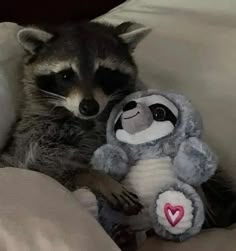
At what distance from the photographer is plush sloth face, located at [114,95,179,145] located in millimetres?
1178

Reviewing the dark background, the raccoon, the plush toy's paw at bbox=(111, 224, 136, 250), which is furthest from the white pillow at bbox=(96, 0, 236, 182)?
the plush toy's paw at bbox=(111, 224, 136, 250)

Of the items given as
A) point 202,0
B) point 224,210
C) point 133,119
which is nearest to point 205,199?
point 224,210

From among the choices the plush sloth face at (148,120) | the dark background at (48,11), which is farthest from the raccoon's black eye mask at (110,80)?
the dark background at (48,11)

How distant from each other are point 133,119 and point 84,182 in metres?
0.14

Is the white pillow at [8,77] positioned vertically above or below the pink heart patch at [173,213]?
above

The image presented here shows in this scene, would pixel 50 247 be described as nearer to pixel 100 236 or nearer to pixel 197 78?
pixel 100 236

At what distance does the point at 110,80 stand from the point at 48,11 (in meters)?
0.53

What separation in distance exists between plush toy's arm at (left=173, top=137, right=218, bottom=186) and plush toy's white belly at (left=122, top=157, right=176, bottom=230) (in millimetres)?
24

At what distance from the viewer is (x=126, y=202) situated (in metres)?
1.16

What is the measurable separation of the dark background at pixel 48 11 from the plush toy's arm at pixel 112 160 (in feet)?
2.07

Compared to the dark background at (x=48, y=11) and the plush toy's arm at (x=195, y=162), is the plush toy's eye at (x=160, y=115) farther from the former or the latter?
the dark background at (x=48, y=11)

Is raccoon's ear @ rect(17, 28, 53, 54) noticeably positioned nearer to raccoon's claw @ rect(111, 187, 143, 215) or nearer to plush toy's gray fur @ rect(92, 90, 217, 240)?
plush toy's gray fur @ rect(92, 90, 217, 240)

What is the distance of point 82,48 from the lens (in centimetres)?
129

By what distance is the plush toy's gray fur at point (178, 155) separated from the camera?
45.4 inches
